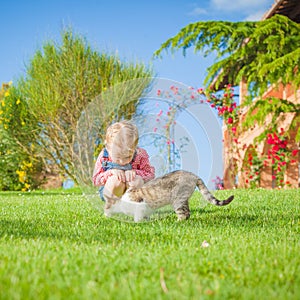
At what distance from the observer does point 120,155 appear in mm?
4512

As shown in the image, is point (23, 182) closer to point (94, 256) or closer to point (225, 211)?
point (225, 211)

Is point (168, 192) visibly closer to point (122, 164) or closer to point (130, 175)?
point (130, 175)

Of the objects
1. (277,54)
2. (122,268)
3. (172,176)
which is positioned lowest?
(122,268)

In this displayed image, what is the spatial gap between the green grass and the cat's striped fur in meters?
0.24

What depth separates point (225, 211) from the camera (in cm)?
598

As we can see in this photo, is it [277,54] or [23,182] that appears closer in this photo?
[277,54]

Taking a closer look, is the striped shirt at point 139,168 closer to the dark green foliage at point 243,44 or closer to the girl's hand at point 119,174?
the girl's hand at point 119,174

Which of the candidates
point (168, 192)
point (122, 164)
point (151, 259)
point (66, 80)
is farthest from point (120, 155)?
point (66, 80)

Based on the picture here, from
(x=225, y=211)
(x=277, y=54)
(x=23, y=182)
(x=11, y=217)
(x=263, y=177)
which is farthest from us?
(x=23, y=182)

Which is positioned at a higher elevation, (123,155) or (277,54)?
(277,54)

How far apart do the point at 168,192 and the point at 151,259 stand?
5.46 ft

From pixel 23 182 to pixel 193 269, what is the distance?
61.6ft

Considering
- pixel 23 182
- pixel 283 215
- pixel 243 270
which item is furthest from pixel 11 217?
pixel 23 182

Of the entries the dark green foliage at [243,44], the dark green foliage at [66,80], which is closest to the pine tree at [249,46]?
the dark green foliage at [243,44]
